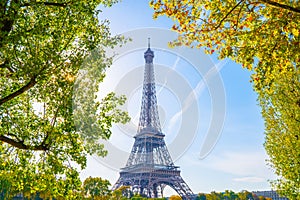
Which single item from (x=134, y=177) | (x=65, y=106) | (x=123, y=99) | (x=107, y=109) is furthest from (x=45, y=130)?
(x=134, y=177)

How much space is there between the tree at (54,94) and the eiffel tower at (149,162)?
151ft

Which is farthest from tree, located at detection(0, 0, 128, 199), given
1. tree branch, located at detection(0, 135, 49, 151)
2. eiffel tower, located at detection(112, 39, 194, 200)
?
eiffel tower, located at detection(112, 39, 194, 200)

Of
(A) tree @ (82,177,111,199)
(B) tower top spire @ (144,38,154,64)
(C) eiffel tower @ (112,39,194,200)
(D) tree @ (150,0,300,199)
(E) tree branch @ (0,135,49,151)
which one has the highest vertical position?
(B) tower top spire @ (144,38,154,64)

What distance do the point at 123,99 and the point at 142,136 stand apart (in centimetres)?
5282

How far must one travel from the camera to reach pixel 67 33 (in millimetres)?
9195

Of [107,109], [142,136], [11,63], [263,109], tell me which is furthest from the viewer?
[142,136]

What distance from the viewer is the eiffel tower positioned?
5586 cm

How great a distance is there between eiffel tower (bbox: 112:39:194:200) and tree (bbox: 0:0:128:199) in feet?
151

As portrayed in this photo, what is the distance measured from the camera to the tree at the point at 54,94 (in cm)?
852

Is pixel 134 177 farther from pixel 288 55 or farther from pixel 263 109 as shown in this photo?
pixel 288 55

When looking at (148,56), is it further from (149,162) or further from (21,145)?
(21,145)

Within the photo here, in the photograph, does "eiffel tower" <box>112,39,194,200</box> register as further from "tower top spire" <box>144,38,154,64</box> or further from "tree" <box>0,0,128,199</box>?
"tree" <box>0,0,128,199</box>

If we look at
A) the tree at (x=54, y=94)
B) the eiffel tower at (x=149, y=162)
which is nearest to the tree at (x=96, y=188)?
the eiffel tower at (x=149, y=162)

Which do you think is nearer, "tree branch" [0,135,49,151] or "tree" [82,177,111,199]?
"tree branch" [0,135,49,151]
